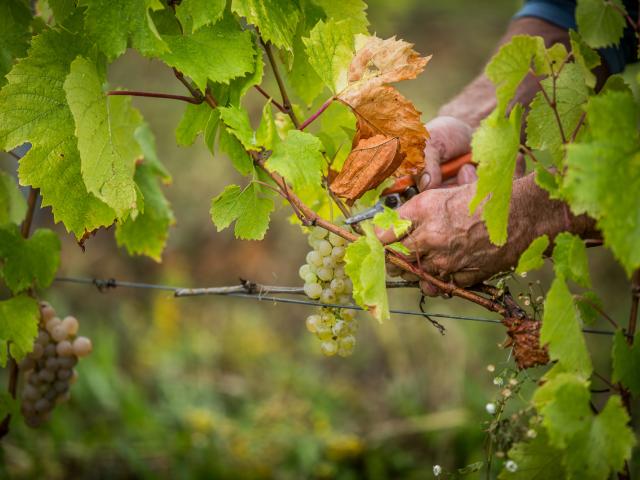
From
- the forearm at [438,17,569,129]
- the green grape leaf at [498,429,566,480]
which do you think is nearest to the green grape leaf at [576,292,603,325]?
the green grape leaf at [498,429,566,480]

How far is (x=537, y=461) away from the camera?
2.50ft

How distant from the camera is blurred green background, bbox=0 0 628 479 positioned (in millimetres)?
2352

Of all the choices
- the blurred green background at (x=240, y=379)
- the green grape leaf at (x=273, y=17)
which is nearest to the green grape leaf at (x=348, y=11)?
the green grape leaf at (x=273, y=17)

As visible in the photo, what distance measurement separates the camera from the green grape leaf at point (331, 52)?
0.84 m

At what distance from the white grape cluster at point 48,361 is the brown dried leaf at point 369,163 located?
0.70m

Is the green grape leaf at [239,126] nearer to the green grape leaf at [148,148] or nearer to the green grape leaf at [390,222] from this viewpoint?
the green grape leaf at [390,222]

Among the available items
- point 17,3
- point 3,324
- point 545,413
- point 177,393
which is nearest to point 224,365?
point 177,393

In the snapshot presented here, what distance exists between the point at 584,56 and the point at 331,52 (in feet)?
1.13

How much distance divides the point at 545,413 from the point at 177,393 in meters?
2.31

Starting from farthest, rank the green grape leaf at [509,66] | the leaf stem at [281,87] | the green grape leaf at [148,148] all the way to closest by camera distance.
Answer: the green grape leaf at [148,148]
the leaf stem at [281,87]
the green grape leaf at [509,66]

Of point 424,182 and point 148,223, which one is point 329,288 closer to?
point 424,182

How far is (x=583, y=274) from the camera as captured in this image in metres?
0.72

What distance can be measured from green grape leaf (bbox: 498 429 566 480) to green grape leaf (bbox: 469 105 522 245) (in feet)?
0.86

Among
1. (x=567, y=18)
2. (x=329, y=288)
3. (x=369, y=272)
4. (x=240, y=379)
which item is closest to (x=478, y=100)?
(x=567, y=18)
